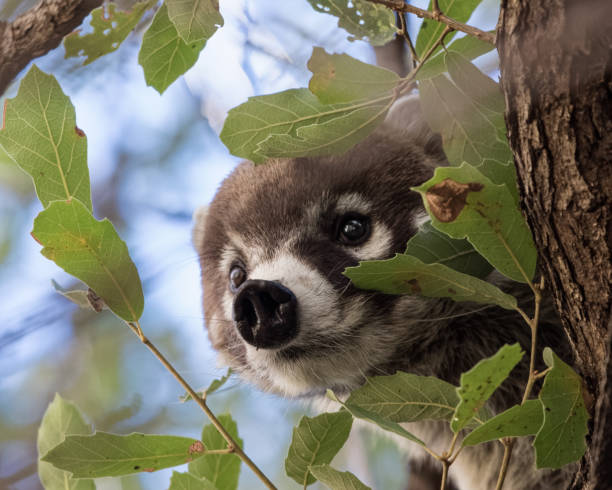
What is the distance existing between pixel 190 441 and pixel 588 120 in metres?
1.23

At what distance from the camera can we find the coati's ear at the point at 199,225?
11.3 feet

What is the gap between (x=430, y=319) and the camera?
2.59 meters

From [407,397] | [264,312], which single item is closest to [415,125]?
[264,312]

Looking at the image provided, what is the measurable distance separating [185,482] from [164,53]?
1.21 metres

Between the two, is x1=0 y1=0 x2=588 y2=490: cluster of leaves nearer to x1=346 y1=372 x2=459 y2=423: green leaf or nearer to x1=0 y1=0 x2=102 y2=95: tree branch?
x1=346 y1=372 x2=459 y2=423: green leaf

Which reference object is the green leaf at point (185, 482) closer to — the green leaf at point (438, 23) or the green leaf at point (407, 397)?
the green leaf at point (407, 397)

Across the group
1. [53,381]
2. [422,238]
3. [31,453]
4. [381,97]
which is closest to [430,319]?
[422,238]

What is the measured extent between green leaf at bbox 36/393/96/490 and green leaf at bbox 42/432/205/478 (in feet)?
1.62

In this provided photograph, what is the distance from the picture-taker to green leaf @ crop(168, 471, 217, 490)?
1.90 metres

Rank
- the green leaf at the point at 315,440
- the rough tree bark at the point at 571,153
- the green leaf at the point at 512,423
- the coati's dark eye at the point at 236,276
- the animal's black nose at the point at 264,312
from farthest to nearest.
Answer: the coati's dark eye at the point at 236,276
the animal's black nose at the point at 264,312
the green leaf at the point at 315,440
the green leaf at the point at 512,423
the rough tree bark at the point at 571,153

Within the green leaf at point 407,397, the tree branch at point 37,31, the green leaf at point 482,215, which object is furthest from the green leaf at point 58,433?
A: the green leaf at point 482,215

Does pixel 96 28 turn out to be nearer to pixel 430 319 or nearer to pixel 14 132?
pixel 14 132

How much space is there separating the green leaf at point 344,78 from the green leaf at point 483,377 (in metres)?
0.72

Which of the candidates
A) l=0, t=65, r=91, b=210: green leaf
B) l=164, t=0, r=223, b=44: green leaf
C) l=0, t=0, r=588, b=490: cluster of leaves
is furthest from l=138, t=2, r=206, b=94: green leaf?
l=0, t=65, r=91, b=210: green leaf
